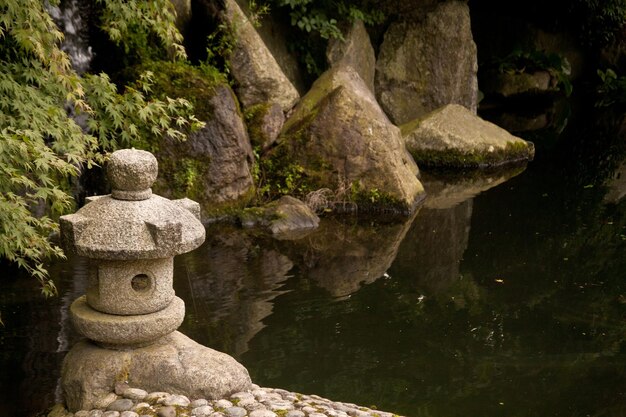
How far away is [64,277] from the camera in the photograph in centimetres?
855

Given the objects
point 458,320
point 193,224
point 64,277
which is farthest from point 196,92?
point 193,224

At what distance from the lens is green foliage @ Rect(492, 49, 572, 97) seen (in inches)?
897

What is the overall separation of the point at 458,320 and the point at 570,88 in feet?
56.5

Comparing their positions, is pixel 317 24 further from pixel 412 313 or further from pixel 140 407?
pixel 140 407

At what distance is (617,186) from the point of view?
547 inches

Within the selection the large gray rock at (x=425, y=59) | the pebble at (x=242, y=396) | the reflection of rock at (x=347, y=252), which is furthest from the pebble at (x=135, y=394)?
the large gray rock at (x=425, y=59)

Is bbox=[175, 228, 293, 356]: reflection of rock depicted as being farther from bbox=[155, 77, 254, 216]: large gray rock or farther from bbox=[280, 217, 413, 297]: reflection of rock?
bbox=[155, 77, 254, 216]: large gray rock

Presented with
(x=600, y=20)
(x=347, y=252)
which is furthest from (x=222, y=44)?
(x=600, y=20)

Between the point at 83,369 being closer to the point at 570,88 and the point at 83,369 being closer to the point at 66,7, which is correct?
the point at 66,7

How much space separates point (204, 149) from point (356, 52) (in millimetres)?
6061

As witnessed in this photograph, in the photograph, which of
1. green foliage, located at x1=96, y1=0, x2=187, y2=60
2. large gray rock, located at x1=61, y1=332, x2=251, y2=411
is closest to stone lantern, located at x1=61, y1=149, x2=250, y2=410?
large gray rock, located at x1=61, y1=332, x2=251, y2=411

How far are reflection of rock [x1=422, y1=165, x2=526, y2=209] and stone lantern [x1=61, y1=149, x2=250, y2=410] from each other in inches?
301

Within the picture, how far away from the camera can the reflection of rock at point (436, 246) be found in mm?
9305

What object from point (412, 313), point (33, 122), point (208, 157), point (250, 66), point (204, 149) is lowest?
point (412, 313)
